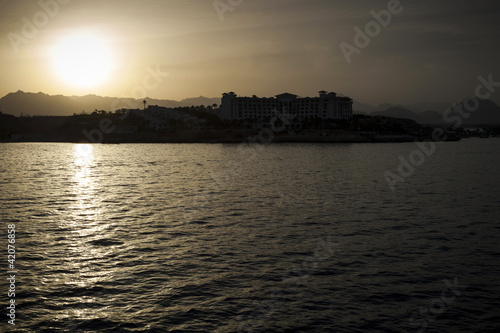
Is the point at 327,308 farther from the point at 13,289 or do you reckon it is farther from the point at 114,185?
the point at 114,185

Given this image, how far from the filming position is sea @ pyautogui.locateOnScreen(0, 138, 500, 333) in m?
15.1

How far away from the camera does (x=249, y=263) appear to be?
69.1ft

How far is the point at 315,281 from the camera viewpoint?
18.8 m

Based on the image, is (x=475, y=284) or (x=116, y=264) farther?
(x=116, y=264)

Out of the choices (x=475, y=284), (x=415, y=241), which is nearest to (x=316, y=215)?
(x=415, y=241)

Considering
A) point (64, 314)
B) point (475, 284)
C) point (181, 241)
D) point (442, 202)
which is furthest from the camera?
point (442, 202)

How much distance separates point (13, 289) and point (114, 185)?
1462 inches

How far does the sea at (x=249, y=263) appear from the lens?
49.5 feet
